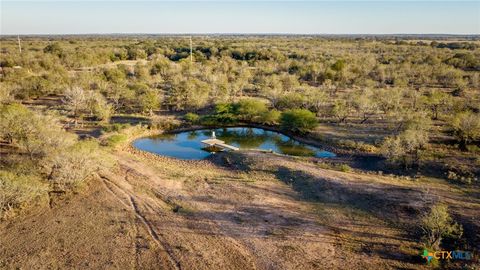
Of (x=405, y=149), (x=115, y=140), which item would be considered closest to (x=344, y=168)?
(x=405, y=149)

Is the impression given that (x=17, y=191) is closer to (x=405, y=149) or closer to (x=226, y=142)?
(x=226, y=142)

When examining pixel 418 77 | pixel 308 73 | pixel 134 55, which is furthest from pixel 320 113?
pixel 134 55

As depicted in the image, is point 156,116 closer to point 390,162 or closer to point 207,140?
point 207,140

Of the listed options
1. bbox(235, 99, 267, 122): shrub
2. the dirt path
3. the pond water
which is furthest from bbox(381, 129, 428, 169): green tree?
bbox(235, 99, 267, 122): shrub

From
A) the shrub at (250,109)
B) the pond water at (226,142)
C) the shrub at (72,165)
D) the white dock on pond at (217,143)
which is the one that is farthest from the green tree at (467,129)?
the shrub at (72,165)

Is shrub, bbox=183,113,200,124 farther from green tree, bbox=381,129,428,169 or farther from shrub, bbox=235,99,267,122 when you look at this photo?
green tree, bbox=381,129,428,169
